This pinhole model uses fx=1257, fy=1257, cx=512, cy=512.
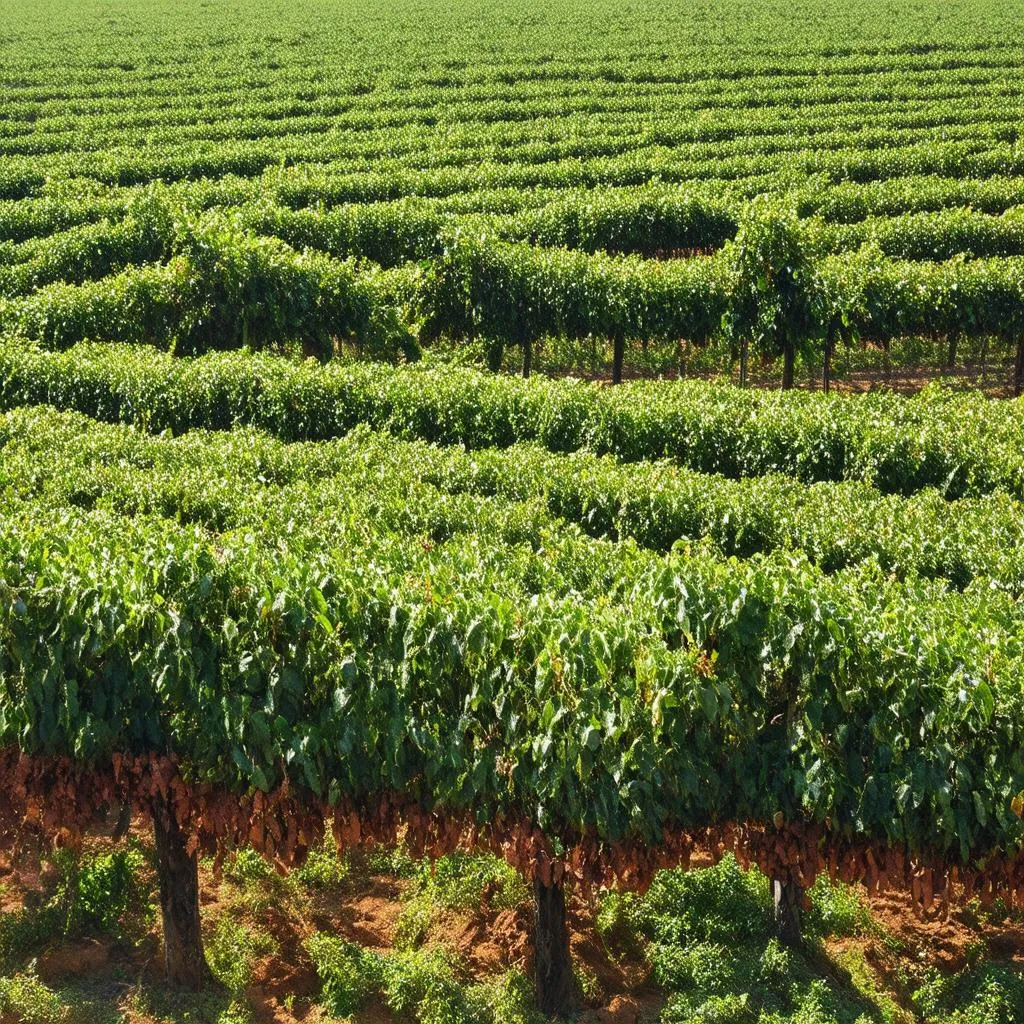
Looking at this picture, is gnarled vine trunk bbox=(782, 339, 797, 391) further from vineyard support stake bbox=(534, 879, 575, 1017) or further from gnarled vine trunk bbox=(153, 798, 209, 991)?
gnarled vine trunk bbox=(153, 798, 209, 991)

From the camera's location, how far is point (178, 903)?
Result: 1031 cm

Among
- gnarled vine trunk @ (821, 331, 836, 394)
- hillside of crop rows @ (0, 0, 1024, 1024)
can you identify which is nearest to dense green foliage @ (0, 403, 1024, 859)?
hillside of crop rows @ (0, 0, 1024, 1024)

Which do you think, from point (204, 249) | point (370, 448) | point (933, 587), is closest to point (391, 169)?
point (204, 249)

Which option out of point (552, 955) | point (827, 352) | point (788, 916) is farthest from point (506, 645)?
point (827, 352)

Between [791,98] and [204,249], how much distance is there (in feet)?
106

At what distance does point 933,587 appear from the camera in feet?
38.1

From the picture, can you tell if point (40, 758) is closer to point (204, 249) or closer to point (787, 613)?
point (787, 613)

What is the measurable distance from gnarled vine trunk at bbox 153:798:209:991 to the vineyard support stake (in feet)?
9.28

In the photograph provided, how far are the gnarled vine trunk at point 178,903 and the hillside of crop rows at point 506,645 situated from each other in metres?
0.04

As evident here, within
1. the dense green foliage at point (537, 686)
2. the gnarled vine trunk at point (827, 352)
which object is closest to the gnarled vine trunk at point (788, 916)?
the dense green foliage at point (537, 686)

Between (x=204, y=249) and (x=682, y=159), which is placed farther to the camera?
(x=682, y=159)

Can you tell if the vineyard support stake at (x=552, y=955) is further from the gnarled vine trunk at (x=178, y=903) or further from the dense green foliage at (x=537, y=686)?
the gnarled vine trunk at (x=178, y=903)

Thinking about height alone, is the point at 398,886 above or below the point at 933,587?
below

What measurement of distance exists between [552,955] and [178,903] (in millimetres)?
3090
